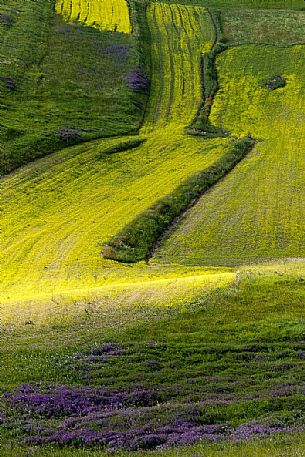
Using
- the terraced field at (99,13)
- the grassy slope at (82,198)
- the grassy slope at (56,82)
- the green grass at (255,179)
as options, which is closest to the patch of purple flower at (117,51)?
the grassy slope at (56,82)

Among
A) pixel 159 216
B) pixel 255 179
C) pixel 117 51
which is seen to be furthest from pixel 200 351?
pixel 117 51

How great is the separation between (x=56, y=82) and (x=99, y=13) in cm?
3328

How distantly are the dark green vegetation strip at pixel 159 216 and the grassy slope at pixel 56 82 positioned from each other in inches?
616

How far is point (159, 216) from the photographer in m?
54.7

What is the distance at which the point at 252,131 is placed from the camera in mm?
81125

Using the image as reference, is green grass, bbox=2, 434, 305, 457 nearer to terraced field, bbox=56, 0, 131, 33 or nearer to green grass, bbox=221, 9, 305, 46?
terraced field, bbox=56, 0, 131, 33

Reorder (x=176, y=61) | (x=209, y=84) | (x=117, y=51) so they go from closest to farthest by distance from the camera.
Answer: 1. (x=209, y=84)
2. (x=117, y=51)
3. (x=176, y=61)

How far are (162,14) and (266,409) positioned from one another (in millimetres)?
107760

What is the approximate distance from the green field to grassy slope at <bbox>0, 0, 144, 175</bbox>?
0.32 meters

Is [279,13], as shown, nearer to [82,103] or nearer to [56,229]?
[82,103]

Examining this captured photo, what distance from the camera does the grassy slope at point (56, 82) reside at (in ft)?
233

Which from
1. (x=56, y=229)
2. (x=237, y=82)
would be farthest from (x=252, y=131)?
(x=56, y=229)

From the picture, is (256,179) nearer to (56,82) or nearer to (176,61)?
(56,82)

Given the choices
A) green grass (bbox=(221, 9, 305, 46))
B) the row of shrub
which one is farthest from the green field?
green grass (bbox=(221, 9, 305, 46))
